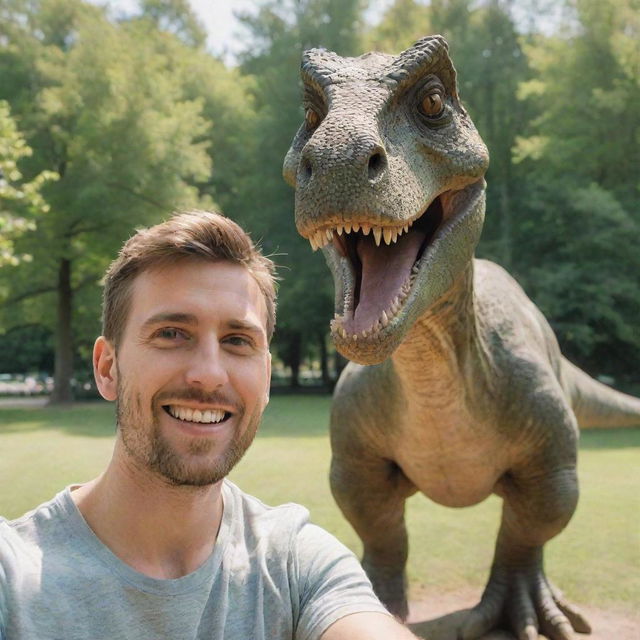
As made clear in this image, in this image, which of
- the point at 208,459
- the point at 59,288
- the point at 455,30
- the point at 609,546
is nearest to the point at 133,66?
the point at 59,288

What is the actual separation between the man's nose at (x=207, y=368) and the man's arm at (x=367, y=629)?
21.3 inches

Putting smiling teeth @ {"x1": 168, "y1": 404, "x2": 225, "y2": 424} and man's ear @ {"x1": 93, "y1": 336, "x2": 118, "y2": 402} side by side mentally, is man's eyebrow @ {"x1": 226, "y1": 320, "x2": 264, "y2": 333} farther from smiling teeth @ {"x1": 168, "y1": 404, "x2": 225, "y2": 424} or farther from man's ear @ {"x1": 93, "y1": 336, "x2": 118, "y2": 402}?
man's ear @ {"x1": 93, "y1": 336, "x2": 118, "y2": 402}

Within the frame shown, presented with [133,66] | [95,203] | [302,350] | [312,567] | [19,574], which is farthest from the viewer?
[302,350]

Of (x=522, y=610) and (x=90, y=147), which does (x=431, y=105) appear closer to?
(x=522, y=610)

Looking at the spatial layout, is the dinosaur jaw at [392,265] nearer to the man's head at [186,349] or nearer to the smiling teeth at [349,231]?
the smiling teeth at [349,231]

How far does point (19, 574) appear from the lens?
1.50 m

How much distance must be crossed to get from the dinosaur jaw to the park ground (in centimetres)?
231

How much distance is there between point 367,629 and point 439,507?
618 centimetres

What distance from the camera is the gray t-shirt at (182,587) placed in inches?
58.8

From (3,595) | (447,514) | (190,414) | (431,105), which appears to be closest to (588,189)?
(447,514)

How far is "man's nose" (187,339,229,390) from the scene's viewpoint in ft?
5.42

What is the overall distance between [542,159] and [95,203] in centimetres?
1236

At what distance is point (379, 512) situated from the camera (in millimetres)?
4219

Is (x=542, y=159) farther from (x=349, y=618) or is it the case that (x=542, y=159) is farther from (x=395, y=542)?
(x=349, y=618)
